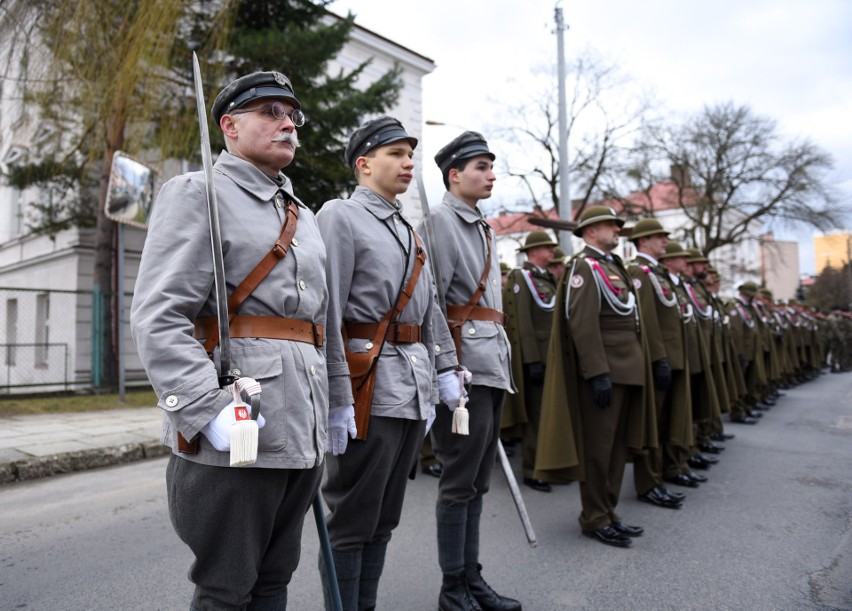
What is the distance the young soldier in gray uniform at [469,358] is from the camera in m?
3.18

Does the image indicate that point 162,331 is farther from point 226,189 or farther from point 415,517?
point 415,517

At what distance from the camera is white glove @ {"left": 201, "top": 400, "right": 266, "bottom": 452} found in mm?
1763

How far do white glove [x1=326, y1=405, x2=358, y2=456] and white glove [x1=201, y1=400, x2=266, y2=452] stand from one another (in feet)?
2.16

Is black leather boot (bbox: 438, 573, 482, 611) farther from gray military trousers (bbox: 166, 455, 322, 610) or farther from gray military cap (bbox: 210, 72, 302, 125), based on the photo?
gray military cap (bbox: 210, 72, 302, 125)

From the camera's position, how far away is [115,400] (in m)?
10.9

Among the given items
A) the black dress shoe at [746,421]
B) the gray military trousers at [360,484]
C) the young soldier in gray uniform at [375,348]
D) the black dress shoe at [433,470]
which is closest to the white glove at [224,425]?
the young soldier in gray uniform at [375,348]

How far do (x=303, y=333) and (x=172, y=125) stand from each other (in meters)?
10.5

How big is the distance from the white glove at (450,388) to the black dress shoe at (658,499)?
2.92 meters

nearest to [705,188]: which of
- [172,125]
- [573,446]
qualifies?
[172,125]

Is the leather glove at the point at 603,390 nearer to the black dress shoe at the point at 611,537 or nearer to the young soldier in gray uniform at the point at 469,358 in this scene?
the black dress shoe at the point at 611,537

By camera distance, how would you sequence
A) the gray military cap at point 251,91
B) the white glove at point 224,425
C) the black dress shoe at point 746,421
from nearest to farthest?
1. the white glove at point 224,425
2. the gray military cap at point 251,91
3. the black dress shoe at point 746,421

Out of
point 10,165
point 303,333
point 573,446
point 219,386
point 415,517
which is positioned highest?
point 10,165

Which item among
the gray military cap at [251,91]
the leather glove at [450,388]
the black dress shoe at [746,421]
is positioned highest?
the gray military cap at [251,91]

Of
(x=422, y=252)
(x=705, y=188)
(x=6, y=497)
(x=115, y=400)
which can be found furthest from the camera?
(x=705, y=188)
